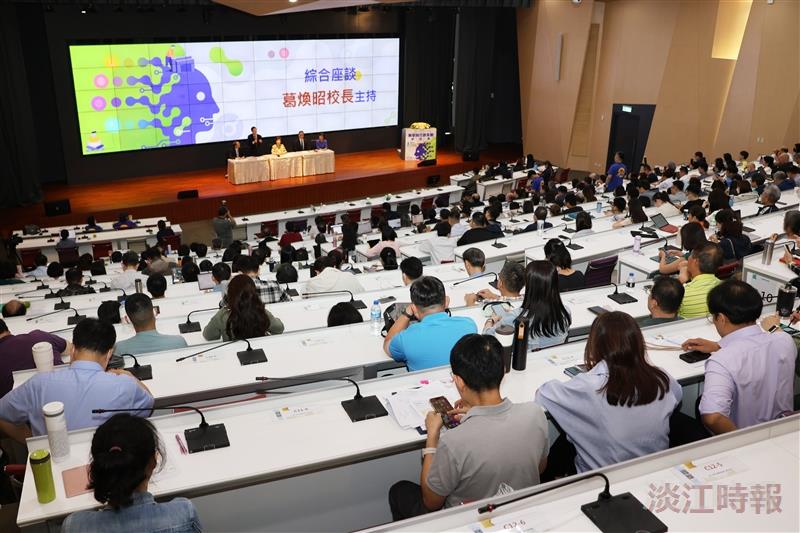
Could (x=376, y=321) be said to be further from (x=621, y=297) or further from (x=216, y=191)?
(x=216, y=191)

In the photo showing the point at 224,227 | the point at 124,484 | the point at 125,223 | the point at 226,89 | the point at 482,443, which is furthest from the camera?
the point at 226,89

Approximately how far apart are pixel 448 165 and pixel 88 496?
14.3 m

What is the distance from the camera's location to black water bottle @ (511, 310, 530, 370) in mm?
3473

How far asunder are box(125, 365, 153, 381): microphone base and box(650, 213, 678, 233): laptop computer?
18.8 feet

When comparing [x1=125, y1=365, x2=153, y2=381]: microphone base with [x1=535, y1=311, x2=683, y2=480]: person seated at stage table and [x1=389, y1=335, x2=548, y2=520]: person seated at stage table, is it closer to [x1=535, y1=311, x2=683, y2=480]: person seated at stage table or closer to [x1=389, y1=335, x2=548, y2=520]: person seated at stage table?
[x1=389, y1=335, x2=548, y2=520]: person seated at stage table

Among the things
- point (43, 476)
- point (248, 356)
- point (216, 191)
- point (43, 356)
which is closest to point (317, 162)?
point (216, 191)

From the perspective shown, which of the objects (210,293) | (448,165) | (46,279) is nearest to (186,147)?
(448,165)

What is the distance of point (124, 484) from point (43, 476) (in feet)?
1.89

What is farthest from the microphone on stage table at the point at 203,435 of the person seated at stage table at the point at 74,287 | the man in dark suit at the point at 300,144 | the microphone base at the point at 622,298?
the man in dark suit at the point at 300,144

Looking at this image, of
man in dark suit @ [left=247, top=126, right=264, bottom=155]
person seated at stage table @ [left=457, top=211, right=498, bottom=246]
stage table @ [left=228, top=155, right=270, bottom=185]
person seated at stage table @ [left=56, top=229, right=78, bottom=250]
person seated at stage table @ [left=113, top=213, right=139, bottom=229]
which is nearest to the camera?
person seated at stage table @ [left=457, top=211, right=498, bottom=246]

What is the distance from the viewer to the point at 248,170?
560 inches

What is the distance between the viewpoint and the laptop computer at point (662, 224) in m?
7.55

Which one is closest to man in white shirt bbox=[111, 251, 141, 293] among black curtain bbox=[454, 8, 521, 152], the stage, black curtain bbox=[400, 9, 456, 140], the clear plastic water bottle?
the clear plastic water bottle

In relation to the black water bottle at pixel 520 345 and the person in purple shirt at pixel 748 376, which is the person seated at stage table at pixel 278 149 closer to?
the black water bottle at pixel 520 345
